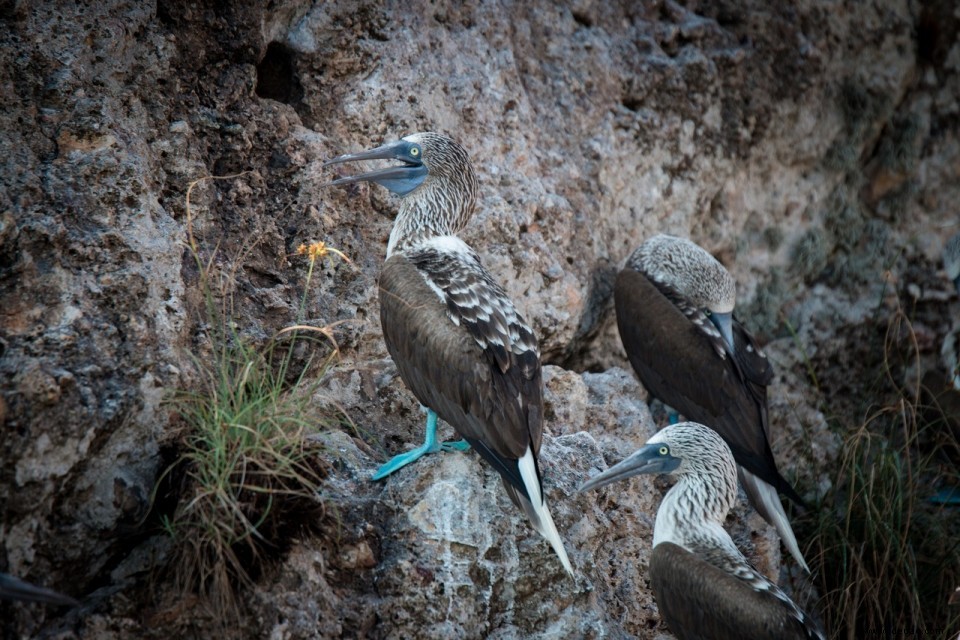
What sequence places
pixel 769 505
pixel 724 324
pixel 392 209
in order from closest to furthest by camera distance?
pixel 769 505
pixel 392 209
pixel 724 324

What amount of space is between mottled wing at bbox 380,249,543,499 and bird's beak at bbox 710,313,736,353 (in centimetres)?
168

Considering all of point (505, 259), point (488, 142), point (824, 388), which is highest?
point (488, 142)

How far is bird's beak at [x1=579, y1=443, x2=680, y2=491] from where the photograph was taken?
4121 millimetres

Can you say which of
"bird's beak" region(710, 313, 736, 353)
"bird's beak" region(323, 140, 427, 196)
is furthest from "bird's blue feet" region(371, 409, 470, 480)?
"bird's beak" region(710, 313, 736, 353)

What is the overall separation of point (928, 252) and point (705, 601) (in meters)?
4.09

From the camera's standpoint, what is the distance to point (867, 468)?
18.0 ft

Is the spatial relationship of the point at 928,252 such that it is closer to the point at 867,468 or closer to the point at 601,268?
the point at 867,468

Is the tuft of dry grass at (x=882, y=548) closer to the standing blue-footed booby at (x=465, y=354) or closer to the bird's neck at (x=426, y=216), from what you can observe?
the standing blue-footed booby at (x=465, y=354)

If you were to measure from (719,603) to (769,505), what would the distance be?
1.20m

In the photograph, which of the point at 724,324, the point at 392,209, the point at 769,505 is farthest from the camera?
the point at 724,324

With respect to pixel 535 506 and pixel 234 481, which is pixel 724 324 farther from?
pixel 234 481

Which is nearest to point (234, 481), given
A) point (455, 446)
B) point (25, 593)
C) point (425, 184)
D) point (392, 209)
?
point (25, 593)

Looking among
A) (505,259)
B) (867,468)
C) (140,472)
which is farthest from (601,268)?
(140,472)

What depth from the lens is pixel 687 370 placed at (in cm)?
525
